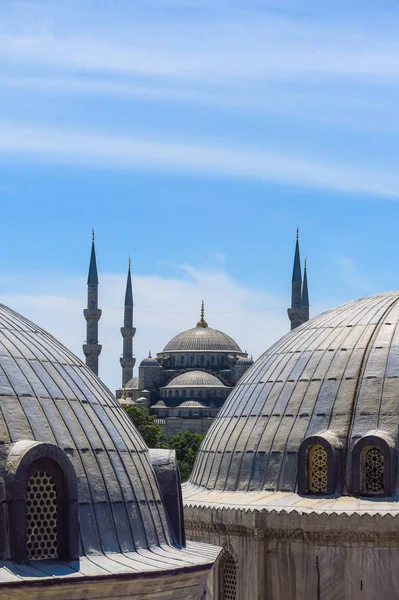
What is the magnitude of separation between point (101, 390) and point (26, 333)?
1.12 meters

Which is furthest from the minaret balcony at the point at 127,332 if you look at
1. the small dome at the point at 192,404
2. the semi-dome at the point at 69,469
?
the semi-dome at the point at 69,469

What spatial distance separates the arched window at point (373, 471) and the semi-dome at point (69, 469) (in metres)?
4.49

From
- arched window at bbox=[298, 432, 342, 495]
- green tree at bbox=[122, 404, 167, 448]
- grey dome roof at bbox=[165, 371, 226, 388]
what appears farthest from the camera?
grey dome roof at bbox=[165, 371, 226, 388]

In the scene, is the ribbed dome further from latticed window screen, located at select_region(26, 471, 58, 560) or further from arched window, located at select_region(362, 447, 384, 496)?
arched window, located at select_region(362, 447, 384, 496)

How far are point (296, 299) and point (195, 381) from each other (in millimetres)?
23072

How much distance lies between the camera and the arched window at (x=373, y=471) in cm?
1822

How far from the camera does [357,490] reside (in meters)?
18.2

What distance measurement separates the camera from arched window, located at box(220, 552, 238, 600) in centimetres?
1888

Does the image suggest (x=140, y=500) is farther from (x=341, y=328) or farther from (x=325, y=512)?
(x=341, y=328)

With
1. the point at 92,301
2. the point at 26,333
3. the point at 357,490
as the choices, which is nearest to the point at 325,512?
the point at 357,490

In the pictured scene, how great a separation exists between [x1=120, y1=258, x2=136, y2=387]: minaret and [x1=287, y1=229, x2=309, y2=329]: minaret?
18.5 metres

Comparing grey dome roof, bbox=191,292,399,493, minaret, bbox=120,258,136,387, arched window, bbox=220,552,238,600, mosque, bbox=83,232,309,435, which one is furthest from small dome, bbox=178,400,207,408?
arched window, bbox=220,552,238,600

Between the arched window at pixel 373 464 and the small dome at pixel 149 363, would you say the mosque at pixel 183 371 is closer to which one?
the small dome at pixel 149 363

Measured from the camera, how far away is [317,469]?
18734 millimetres
